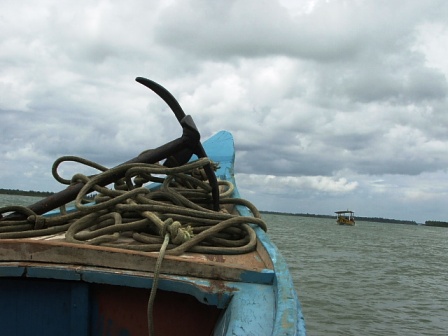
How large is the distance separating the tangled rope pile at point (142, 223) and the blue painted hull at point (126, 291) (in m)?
0.12

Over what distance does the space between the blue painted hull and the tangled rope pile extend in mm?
125

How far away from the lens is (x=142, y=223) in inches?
81.6

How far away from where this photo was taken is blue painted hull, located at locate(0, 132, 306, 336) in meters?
1.59

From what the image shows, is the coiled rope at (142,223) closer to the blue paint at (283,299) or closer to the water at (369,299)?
the blue paint at (283,299)

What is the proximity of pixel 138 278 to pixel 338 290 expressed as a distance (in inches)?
271

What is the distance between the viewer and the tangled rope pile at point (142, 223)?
1954mm

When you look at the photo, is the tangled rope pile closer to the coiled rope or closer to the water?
the coiled rope

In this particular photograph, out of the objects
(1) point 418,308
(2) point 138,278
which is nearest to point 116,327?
(2) point 138,278

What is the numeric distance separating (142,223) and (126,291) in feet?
1.07

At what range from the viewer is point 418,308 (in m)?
7.13

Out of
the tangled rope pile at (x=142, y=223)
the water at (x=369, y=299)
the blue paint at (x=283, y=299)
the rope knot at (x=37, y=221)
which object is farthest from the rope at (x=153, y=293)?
the water at (x=369, y=299)

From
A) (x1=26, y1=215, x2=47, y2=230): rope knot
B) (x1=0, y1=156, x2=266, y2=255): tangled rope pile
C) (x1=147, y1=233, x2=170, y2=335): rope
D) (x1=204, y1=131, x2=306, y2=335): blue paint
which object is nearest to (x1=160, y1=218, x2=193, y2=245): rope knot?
(x1=0, y1=156, x2=266, y2=255): tangled rope pile

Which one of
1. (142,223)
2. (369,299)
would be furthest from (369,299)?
(142,223)

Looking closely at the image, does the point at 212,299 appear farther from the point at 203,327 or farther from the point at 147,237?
the point at 147,237
